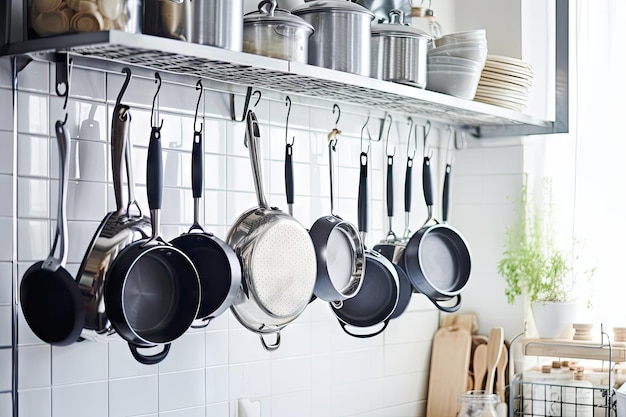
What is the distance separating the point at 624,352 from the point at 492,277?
49 centimetres

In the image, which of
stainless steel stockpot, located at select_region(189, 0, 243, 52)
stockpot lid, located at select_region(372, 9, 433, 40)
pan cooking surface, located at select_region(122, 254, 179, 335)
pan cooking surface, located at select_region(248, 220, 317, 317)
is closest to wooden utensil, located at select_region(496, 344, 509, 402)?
pan cooking surface, located at select_region(248, 220, 317, 317)

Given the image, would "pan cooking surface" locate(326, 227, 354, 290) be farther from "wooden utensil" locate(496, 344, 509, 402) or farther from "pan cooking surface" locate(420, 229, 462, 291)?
"wooden utensil" locate(496, 344, 509, 402)

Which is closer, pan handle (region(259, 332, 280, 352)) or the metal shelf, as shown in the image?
the metal shelf

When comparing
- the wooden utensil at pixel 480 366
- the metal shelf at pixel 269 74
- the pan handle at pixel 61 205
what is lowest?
the wooden utensil at pixel 480 366

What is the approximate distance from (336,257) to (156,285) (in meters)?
0.53

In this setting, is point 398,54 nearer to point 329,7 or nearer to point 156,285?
point 329,7

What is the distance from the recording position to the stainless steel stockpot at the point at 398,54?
2143mm

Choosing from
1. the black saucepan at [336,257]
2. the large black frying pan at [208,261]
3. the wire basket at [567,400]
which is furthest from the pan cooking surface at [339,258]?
the wire basket at [567,400]

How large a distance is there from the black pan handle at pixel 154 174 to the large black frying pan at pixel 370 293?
0.65m

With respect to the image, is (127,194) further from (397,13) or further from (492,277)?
(492,277)

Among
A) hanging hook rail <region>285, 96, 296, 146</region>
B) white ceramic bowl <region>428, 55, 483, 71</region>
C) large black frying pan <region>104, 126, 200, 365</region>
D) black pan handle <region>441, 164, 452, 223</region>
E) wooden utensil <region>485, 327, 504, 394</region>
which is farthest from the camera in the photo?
wooden utensil <region>485, 327, 504, 394</region>

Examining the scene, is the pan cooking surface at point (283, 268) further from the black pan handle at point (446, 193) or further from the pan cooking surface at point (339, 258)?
the black pan handle at point (446, 193)

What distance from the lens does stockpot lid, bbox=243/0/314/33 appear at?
1.84 m

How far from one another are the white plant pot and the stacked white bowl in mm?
678
